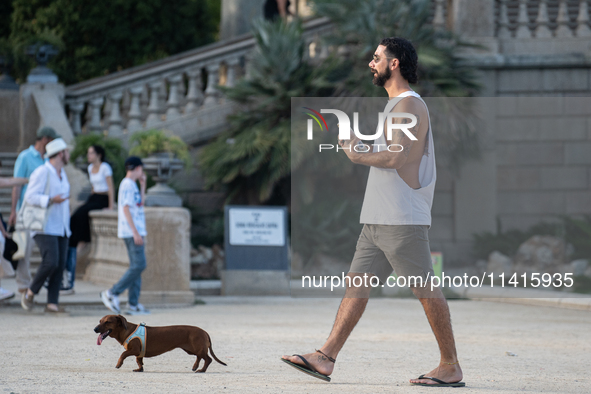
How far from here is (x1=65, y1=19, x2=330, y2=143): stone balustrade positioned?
14.4 meters

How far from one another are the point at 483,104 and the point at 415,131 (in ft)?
31.6

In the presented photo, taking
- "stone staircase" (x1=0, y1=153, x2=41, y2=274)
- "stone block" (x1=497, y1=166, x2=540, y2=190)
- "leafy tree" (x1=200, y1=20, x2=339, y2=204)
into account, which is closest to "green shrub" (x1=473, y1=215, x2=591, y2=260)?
"stone block" (x1=497, y1=166, x2=540, y2=190)

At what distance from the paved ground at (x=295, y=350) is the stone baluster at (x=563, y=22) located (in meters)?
6.48

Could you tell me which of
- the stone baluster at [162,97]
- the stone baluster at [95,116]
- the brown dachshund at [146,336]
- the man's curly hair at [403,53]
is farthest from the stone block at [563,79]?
the brown dachshund at [146,336]

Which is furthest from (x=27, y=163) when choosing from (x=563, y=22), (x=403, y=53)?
(x=563, y=22)

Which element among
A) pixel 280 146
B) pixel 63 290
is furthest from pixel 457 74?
pixel 63 290

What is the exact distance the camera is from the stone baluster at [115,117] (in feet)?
46.8

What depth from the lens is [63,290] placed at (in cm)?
1013

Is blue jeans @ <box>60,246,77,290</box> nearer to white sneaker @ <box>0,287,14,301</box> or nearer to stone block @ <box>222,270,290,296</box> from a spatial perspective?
white sneaker @ <box>0,287,14,301</box>

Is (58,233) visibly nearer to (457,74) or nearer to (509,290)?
(509,290)

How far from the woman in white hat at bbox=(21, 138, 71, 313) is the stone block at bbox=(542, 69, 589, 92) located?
31.1 feet

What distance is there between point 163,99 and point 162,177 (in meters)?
4.22

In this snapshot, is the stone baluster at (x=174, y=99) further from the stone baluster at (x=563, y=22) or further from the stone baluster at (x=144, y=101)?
the stone baluster at (x=563, y=22)

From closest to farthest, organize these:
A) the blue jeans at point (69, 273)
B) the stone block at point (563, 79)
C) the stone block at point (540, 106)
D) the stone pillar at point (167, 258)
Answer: the blue jeans at point (69, 273), the stone pillar at point (167, 258), the stone block at point (540, 106), the stone block at point (563, 79)
